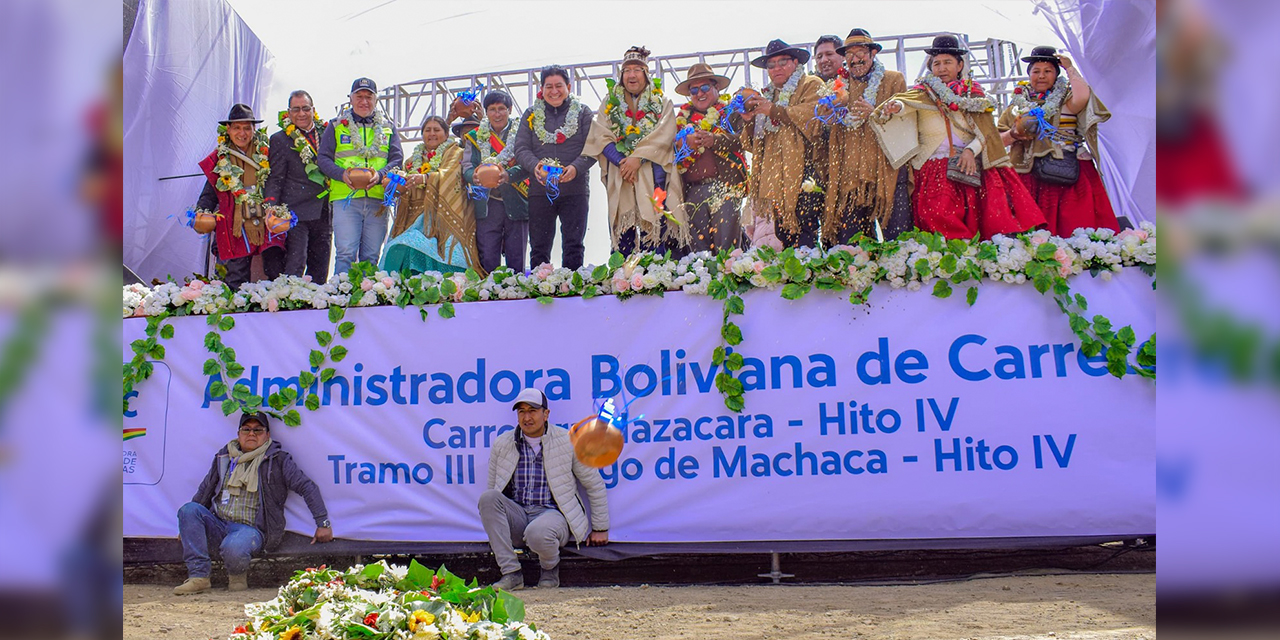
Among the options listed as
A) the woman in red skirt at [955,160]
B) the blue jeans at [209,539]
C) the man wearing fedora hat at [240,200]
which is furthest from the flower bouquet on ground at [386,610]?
the man wearing fedora hat at [240,200]

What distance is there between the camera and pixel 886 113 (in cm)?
630

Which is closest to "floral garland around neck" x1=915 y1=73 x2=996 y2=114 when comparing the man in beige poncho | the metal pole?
the man in beige poncho

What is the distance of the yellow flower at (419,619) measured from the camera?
2.82 metres

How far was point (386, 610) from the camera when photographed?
9.43 ft

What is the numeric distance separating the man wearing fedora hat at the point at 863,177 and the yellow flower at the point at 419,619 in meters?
A: 4.16

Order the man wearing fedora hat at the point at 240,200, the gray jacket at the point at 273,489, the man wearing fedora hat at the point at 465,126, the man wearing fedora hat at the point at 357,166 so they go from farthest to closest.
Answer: the man wearing fedora hat at the point at 465,126, the man wearing fedora hat at the point at 240,200, the man wearing fedora hat at the point at 357,166, the gray jacket at the point at 273,489

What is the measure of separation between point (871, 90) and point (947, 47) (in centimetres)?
53

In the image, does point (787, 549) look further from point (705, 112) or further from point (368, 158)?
point (368, 158)

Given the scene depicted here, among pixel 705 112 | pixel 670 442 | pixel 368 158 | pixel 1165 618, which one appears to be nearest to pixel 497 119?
pixel 368 158

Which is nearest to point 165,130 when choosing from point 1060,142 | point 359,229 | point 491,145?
point 359,229

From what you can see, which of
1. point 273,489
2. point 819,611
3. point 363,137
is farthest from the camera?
point 363,137

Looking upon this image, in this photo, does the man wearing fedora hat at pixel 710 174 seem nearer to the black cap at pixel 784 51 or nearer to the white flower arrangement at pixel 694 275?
the white flower arrangement at pixel 694 275

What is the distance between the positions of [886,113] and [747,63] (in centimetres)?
343

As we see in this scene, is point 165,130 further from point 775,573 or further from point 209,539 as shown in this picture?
point 775,573
